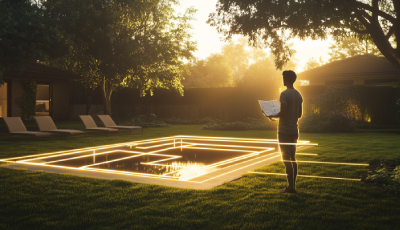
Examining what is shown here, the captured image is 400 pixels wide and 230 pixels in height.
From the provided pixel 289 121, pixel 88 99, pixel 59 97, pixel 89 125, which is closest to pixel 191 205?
pixel 289 121

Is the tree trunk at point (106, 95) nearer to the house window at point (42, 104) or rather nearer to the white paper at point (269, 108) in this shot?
the house window at point (42, 104)

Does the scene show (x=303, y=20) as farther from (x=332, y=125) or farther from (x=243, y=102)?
(x=243, y=102)

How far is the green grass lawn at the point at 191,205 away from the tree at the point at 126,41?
13.7 metres

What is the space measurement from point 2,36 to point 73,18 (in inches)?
202

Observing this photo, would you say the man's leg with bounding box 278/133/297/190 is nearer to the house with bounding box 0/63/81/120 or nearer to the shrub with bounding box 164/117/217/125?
the shrub with bounding box 164/117/217/125

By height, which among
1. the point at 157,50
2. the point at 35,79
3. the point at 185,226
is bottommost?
the point at 185,226

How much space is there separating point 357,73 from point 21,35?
24460 mm

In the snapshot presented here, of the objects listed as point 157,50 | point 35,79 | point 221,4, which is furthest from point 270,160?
point 35,79

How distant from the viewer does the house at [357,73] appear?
26266mm

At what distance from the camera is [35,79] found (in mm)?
24641

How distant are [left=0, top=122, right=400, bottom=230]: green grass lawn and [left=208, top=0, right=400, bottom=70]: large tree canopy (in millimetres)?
3473

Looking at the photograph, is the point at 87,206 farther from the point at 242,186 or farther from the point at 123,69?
the point at 123,69

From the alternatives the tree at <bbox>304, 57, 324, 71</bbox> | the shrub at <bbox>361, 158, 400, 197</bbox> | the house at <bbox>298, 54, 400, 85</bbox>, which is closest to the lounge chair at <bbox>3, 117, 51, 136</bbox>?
the shrub at <bbox>361, 158, 400, 197</bbox>

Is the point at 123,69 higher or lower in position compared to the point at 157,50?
lower
